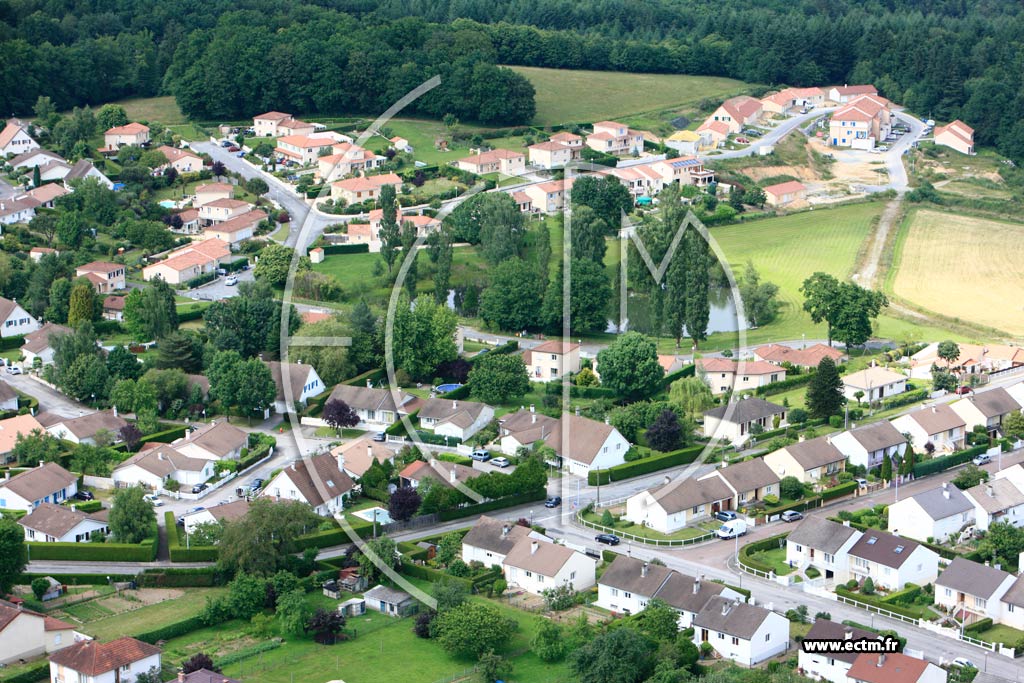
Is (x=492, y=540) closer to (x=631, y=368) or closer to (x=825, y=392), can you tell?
(x=631, y=368)

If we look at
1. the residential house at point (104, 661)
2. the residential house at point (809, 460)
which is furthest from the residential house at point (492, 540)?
the residential house at point (104, 661)

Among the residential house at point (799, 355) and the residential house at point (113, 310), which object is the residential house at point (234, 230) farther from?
the residential house at point (799, 355)

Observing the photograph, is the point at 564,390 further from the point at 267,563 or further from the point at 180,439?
the point at 267,563

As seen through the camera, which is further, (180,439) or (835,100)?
(835,100)

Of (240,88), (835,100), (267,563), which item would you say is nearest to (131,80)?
(240,88)

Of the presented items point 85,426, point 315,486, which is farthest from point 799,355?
point 85,426

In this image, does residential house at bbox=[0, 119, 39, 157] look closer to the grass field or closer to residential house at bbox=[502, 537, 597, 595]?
the grass field
